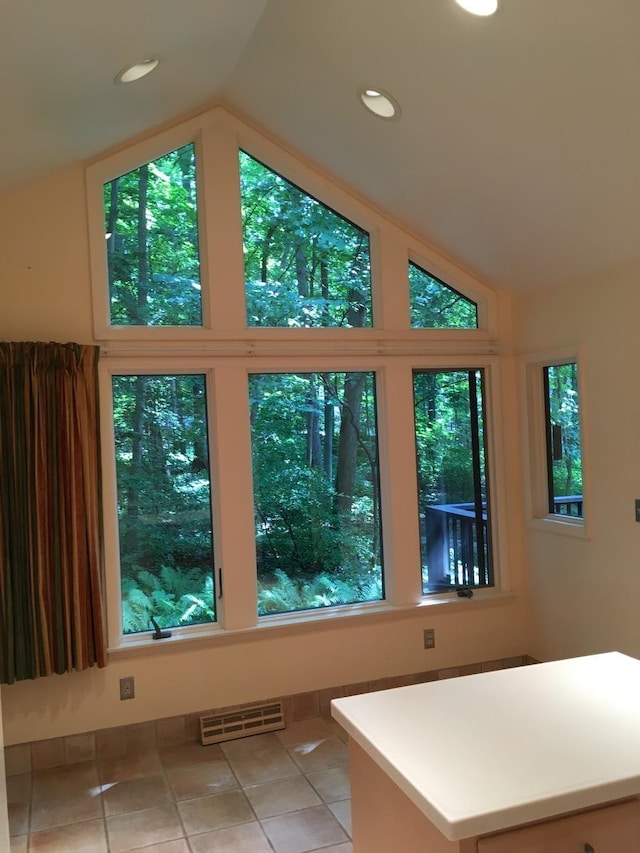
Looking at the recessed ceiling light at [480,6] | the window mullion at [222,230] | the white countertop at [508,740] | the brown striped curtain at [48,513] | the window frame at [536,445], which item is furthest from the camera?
the window frame at [536,445]

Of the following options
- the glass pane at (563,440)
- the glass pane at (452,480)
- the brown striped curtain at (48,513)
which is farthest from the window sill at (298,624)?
the glass pane at (563,440)

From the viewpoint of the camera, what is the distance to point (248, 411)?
3.62 metres

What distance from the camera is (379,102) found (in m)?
2.94

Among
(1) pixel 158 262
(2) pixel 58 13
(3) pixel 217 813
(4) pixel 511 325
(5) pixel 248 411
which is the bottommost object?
(3) pixel 217 813

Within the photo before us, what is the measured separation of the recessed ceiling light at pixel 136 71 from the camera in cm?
254

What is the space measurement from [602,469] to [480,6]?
219cm

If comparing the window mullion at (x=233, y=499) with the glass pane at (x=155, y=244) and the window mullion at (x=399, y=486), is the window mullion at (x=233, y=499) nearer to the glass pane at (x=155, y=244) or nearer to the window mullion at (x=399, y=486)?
the glass pane at (x=155, y=244)

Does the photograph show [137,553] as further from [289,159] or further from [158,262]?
[289,159]

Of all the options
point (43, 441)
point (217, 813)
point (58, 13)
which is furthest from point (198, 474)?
point (58, 13)

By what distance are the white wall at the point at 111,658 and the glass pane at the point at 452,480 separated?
281mm

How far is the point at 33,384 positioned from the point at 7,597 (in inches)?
36.6

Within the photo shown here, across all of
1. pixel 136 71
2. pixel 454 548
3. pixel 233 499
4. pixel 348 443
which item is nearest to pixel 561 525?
pixel 454 548

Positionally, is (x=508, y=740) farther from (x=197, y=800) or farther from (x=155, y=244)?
(x=155, y=244)

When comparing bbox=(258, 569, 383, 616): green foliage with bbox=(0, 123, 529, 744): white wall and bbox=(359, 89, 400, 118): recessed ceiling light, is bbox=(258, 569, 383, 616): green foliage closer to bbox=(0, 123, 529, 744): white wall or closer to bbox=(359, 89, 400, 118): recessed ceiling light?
bbox=(0, 123, 529, 744): white wall
